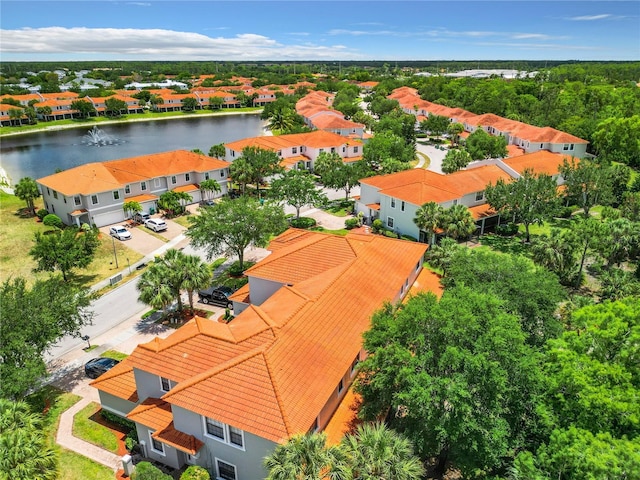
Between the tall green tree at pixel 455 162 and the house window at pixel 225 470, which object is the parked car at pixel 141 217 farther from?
the tall green tree at pixel 455 162

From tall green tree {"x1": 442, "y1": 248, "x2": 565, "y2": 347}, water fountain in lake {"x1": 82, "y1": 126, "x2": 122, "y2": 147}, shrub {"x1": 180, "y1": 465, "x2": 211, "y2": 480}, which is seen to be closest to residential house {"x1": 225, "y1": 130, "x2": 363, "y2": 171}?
tall green tree {"x1": 442, "y1": 248, "x2": 565, "y2": 347}

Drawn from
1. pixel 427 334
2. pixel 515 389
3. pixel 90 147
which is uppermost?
pixel 427 334

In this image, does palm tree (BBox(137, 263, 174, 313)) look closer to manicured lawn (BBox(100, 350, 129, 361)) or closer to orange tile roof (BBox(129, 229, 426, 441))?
manicured lawn (BBox(100, 350, 129, 361))

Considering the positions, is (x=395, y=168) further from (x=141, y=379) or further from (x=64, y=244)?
(x=141, y=379)

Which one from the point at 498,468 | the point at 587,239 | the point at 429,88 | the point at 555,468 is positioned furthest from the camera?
the point at 429,88

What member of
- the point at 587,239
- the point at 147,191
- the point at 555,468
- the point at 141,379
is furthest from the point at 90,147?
the point at 555,468

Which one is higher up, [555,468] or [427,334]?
[427,334]

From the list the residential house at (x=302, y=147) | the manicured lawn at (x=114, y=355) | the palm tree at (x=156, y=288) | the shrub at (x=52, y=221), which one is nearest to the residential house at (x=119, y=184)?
the shrub at (x=52, y=221)

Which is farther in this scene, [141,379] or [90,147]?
[90,147]
